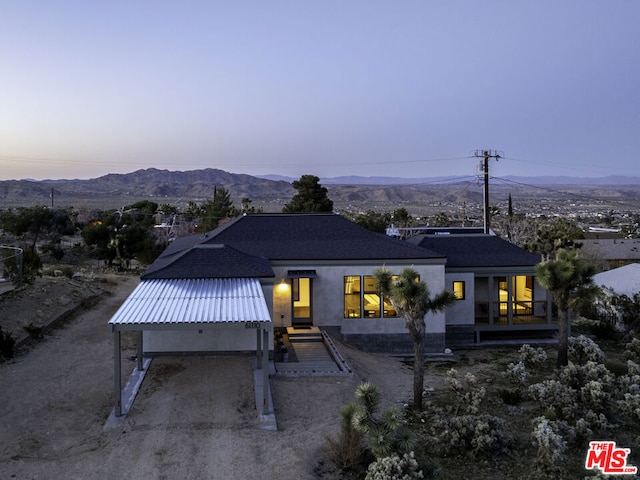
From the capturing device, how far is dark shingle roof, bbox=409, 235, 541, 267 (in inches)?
812

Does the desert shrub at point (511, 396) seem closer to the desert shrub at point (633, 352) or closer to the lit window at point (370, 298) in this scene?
the desert shrub at point (633, 352)

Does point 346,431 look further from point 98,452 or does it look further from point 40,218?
point 40,218

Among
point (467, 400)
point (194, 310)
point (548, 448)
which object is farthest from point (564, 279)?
point (194, 310)

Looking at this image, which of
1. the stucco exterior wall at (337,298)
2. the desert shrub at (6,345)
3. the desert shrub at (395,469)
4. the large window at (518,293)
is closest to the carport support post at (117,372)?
the desert shrub at (395,469)

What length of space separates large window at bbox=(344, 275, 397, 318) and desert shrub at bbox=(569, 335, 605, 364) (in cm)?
609

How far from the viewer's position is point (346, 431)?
9.79 m

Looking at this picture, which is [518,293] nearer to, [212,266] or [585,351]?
[585,351]

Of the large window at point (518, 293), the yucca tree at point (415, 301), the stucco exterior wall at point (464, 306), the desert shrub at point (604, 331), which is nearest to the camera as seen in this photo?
the yucca tree at point (415, 301)

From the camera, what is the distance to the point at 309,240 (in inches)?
803

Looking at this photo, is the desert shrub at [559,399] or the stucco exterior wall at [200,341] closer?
the desert shrub at [559,399]

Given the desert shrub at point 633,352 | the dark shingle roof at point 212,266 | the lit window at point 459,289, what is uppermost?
the dark shingle roof at point 212,266

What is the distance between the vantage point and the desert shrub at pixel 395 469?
8516 millimetres

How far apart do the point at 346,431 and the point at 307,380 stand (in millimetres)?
4620

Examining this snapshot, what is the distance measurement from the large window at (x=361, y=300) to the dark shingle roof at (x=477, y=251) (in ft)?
11.1
